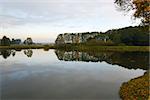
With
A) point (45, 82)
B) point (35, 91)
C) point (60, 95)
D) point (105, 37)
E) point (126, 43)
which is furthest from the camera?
point (105, 37)

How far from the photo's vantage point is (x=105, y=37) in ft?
569

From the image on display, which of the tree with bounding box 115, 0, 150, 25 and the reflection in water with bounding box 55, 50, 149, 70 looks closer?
the tree with bounding box 115, 0, 150, 25

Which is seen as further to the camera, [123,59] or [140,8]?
[123,59]

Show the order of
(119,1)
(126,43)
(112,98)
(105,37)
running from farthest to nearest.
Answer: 1. (105,37)
2. (126,43)
3. (119,1)
4. (112,98)

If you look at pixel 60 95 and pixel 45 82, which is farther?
pixel 45 82

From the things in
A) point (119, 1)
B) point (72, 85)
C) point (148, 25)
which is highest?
point (119, 1)

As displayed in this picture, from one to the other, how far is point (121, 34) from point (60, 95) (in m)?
113

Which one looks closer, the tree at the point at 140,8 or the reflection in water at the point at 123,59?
the tree at the point at 140,8

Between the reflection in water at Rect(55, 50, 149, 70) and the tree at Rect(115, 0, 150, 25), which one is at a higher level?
the tree at Rect(115, 0, 150, 25)

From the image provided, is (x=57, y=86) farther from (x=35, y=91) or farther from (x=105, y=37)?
(x=105, y=37)

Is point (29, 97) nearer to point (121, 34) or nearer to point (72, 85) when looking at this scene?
point (72, 85)

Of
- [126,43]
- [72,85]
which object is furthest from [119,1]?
[126,43]

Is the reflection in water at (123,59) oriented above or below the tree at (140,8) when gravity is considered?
below

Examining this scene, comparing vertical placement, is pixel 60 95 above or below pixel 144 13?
below
